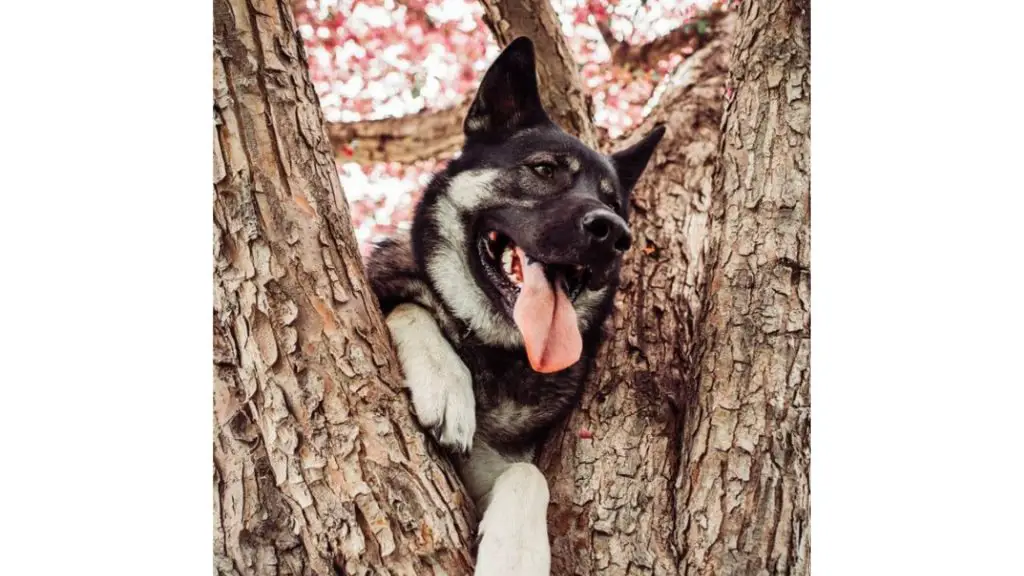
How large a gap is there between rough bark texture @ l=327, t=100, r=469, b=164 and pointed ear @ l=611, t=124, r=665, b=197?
61 centimetres

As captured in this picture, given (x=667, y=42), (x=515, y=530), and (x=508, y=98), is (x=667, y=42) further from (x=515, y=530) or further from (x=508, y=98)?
(x=515, y=530)

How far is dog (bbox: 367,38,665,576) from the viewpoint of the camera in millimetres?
2584

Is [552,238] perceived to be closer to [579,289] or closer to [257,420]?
[579,289]

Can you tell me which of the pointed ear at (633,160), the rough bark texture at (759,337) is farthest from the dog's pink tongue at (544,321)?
the pointed ear at (633,160)

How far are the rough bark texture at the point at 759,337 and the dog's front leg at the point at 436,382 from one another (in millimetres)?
746

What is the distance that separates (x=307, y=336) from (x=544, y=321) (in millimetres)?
744

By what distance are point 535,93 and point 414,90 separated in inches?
17.9

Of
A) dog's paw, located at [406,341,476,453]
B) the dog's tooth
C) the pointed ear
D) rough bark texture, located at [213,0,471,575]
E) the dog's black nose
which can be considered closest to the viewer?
rough bark texture, located at [213,0,471,575]

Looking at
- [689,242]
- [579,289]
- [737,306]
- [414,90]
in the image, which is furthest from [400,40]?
[737,306]

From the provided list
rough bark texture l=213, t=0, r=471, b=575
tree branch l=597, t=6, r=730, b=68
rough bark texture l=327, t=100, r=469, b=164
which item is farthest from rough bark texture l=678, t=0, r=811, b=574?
rough bark texture l=327, t=100, r=469, b=164

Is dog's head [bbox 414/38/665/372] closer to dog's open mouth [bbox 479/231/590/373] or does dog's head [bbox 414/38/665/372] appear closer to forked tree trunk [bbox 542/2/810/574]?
dog's open mouth [bbox 479/231/590/373]

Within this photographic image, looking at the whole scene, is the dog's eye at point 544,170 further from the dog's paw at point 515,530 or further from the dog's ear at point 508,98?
the dog's paw at point 515,530

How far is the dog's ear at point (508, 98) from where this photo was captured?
2.80 metres

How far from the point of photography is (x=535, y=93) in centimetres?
287
